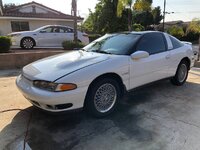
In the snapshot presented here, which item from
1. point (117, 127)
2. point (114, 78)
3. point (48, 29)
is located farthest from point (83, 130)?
point (48, 29)

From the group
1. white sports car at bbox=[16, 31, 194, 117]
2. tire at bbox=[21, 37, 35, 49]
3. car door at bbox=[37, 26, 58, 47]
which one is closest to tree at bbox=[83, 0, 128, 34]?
car door at bbox=[37, 26, 58, 47]

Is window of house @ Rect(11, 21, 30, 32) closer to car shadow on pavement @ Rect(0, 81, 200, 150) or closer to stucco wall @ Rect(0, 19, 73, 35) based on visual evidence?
stucco wall @ Rect(0, 19, 73, 35)

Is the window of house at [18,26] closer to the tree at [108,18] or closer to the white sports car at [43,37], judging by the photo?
the white sports car at [43,37]

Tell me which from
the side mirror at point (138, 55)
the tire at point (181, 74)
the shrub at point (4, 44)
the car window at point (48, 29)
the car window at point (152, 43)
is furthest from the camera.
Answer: the car window at point (48, 29)

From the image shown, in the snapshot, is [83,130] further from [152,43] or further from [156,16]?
[156,16]

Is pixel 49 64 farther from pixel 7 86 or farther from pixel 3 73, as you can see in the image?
pixel 3 73

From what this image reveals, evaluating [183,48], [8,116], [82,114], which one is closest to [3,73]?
[8,116]

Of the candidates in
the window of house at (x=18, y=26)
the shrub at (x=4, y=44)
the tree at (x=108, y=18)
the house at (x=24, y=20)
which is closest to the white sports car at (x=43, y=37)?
the shrub at (x=4, y=44)

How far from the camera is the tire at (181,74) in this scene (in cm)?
526

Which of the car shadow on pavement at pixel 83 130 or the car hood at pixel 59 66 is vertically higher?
the car hood at pixel 59 66

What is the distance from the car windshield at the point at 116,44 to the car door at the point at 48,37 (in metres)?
7.66

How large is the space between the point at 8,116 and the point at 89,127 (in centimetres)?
151

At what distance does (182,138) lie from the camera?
3023mm

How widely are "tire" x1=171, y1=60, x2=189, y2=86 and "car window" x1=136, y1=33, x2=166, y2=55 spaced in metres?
0.90
